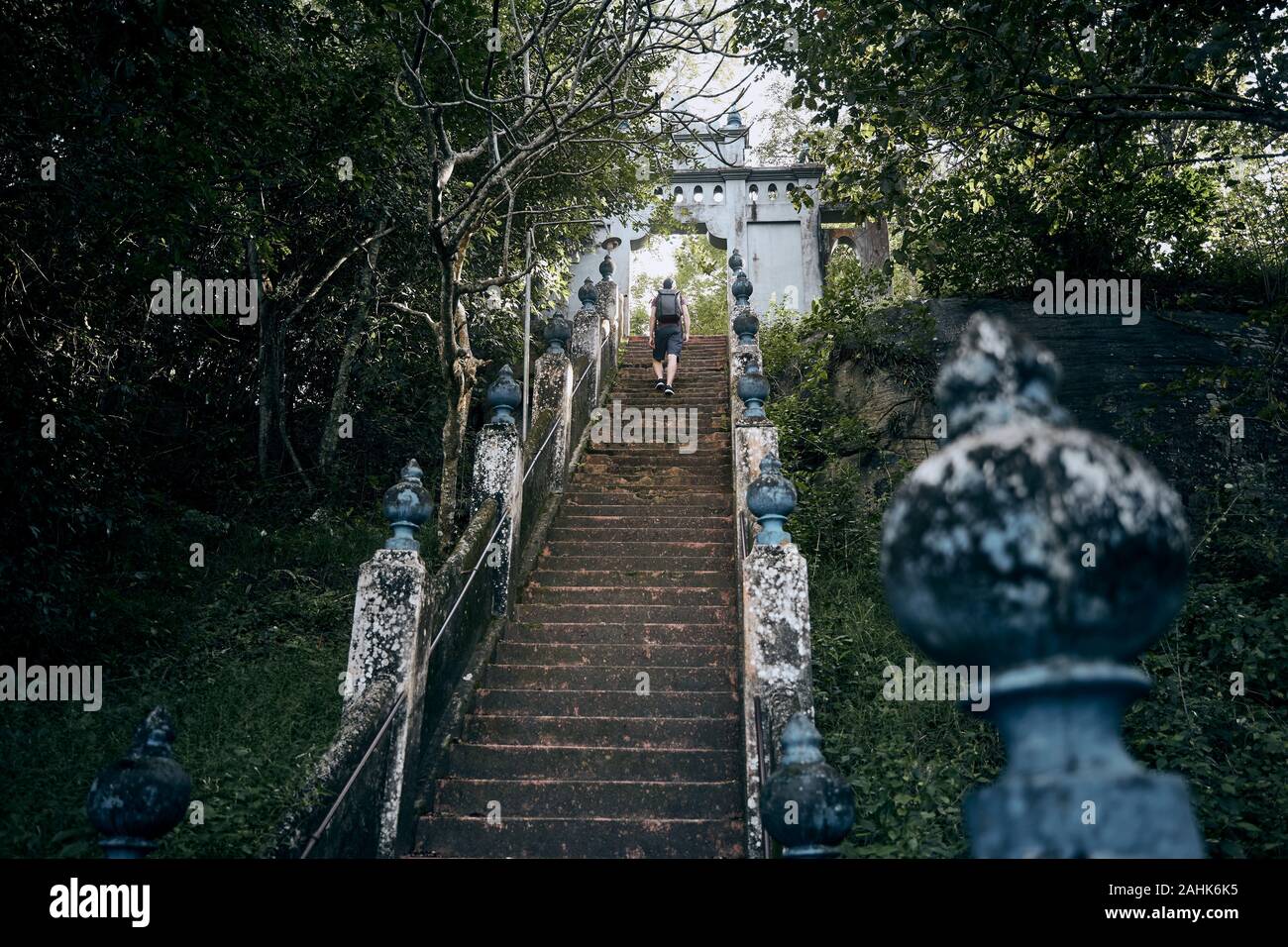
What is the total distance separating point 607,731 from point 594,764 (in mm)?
328

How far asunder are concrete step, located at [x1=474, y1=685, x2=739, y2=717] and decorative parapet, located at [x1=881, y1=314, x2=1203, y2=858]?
17.1ft

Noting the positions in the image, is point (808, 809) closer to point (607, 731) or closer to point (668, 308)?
point (607, 731)

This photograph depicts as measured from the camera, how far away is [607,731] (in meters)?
6.16

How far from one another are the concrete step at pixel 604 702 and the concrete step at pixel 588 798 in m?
0.75

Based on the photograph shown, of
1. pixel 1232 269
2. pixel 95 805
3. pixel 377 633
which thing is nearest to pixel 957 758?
pixel 377 633

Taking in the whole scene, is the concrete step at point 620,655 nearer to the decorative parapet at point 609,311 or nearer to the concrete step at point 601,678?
the concrete step at point 601,678

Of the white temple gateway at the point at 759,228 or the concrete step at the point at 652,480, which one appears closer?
the concrete step at the point at 652,480

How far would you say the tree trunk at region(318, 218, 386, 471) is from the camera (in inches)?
464

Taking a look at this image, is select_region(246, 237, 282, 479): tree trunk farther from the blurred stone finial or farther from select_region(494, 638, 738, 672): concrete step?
the blurred stone finial

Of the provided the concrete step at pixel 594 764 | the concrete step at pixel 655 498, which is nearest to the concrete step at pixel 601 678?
the concrete step at pixel 594 764

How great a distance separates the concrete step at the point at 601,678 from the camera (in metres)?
6.65

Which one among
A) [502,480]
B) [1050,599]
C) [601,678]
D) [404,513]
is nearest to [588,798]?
[601,678]

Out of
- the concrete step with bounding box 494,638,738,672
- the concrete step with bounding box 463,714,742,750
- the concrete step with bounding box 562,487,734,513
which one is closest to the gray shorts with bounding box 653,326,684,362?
the concrete step with bounding box 562,487,734,513

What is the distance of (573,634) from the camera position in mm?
7270
